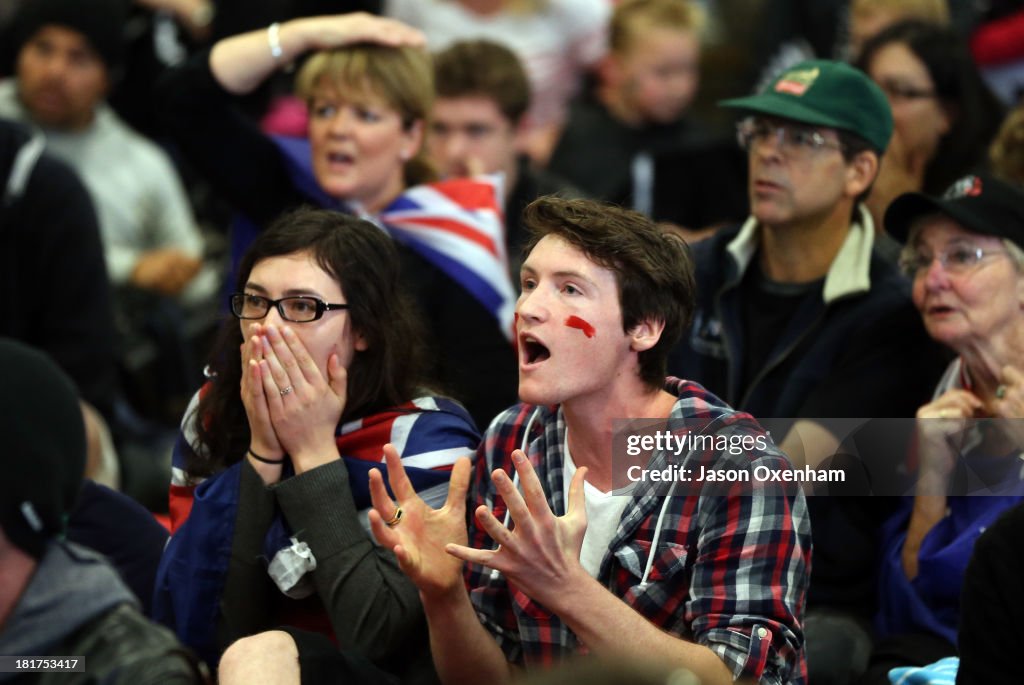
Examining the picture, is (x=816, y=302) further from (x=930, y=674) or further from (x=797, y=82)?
(x=930, y=674)

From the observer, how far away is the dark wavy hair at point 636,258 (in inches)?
111

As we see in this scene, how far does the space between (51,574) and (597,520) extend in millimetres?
984

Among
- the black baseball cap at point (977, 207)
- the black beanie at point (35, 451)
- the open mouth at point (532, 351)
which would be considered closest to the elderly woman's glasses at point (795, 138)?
the black baseball cap at point (977, 207)

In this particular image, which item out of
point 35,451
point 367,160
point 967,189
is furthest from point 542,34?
point 35,451

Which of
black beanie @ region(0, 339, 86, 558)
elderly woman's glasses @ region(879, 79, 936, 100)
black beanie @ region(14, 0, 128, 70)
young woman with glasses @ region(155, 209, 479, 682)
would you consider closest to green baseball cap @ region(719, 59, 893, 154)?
elderly woman's glasses @ region(879, 79, 936, 100)

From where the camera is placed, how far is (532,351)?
287cm

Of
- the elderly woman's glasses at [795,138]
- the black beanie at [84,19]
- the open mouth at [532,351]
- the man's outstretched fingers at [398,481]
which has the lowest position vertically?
the man's outstretched fingers at [398,481]

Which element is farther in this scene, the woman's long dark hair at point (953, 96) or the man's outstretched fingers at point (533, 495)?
the woman's long dark hair at point (953, 96)

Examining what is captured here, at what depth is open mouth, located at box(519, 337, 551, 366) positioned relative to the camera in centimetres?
284

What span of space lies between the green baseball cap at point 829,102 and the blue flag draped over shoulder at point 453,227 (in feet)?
2.84

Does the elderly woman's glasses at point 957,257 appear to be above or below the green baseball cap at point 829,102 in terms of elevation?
below

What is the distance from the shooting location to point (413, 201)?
4285 mm

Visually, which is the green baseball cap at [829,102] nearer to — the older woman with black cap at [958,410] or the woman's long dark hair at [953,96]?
the older woman with black cap at [958,410]

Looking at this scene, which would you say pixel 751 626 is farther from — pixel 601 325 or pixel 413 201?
pixel 413 201
